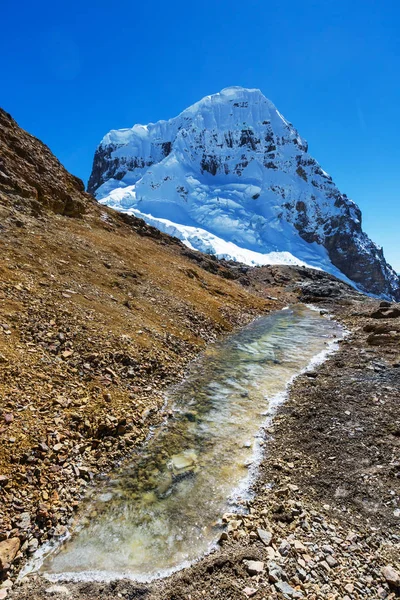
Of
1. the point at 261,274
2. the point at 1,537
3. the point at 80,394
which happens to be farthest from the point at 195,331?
the point at 261,274

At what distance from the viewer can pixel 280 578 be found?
6441 millimetres

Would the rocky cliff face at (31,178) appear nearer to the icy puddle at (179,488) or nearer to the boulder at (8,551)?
the icy puddle at (179,488)

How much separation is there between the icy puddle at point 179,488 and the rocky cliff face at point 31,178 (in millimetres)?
22448

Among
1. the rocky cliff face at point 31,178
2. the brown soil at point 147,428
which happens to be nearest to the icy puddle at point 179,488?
the brown soil at point 147,428

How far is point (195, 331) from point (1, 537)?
17806mm

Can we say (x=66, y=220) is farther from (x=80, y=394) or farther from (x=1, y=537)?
(x=1, y=537)

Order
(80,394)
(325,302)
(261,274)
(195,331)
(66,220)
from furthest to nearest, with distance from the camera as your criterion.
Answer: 1. (261,274)
2. (325,302)
3. (66,220)
4. (195,331)
5. (80,394)

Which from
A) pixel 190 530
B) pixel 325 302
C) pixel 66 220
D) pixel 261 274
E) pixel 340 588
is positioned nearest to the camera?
pixel 340 588

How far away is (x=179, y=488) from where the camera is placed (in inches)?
375

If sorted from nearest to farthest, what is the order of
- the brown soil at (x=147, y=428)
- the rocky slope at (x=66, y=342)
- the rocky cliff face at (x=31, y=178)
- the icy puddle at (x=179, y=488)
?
the brown soil at (x=147, y=428) → the icy puddle at (x=179, y=488) → the rocky slope at (x=66, y=342) → the rocky cliff face at (x=31, y=178)

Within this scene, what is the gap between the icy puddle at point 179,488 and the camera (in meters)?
7.34

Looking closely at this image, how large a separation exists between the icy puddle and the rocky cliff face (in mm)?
22448

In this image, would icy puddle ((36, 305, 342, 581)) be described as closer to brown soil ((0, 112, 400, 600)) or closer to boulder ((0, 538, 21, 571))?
brown soil ((0, 112, 400, 600))

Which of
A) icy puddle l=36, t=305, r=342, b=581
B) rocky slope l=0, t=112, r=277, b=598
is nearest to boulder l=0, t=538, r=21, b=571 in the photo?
rocky slope l=0, t=112, r=277, b=598
